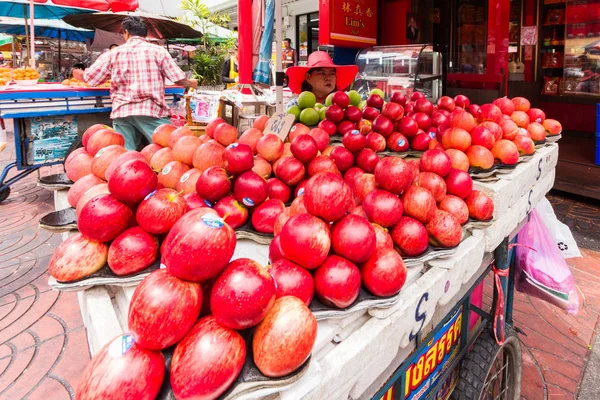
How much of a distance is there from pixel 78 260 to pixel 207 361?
716 millimetres

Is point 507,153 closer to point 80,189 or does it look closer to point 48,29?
point 80,189

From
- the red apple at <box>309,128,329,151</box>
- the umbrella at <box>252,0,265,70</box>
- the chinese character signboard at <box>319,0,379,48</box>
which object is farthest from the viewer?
the chinese character signboard at <box>319,0,379,48</box>

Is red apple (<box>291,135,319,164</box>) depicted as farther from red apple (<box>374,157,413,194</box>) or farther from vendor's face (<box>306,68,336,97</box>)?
vendor's face (<box>306,68,336,97</box>)

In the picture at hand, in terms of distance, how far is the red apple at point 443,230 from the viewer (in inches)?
59.3

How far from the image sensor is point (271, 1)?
3.35 m

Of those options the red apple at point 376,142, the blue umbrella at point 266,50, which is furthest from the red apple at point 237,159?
the blue umbrella at point 266,50

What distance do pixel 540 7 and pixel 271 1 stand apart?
7.12m

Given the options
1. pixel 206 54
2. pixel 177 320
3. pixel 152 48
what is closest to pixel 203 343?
pixel 177 320

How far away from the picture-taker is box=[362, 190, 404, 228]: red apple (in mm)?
1409

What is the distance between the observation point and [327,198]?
1229 mm

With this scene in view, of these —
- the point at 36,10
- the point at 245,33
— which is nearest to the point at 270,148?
the point at 245,33

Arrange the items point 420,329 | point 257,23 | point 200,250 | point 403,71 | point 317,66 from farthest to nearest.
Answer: point 403,71 < point 317,66 < point 257,23 < point 420,329 < point 200,250

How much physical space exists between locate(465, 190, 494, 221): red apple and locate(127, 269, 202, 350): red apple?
1.36 metres

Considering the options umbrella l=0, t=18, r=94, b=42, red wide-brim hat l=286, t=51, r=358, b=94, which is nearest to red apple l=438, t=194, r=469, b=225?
red wide-brim hat l=286, t=51, r=358, b=94
